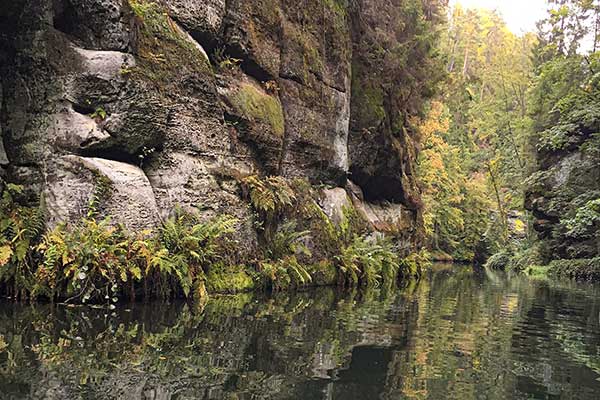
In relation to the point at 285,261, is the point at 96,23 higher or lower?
higher

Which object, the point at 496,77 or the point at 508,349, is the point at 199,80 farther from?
the point at 496,77

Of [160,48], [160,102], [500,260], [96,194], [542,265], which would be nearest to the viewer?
[96,194]

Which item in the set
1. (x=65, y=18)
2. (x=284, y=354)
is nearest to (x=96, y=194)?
(x=65, y=18)

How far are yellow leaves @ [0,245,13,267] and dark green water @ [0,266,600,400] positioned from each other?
Result: 2.30 feet

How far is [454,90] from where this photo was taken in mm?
29359

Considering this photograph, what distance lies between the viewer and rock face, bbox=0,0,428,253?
29.2 ft

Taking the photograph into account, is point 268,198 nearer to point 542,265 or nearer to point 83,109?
point 83,109

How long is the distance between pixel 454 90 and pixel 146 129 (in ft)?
76.2

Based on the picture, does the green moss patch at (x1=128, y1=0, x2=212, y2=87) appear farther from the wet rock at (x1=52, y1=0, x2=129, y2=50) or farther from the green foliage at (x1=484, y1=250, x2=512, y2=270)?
the green foliage at (x1=484, y1=250, x2=512, y2=270)

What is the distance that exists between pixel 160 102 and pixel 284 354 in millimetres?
6423

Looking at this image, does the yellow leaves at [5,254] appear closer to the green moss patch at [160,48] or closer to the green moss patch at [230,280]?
the green moss patch at [230,280]

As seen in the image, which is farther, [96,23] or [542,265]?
[542,265]

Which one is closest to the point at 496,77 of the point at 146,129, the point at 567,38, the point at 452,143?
the point at 452,143

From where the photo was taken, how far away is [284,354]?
17.5 ft
